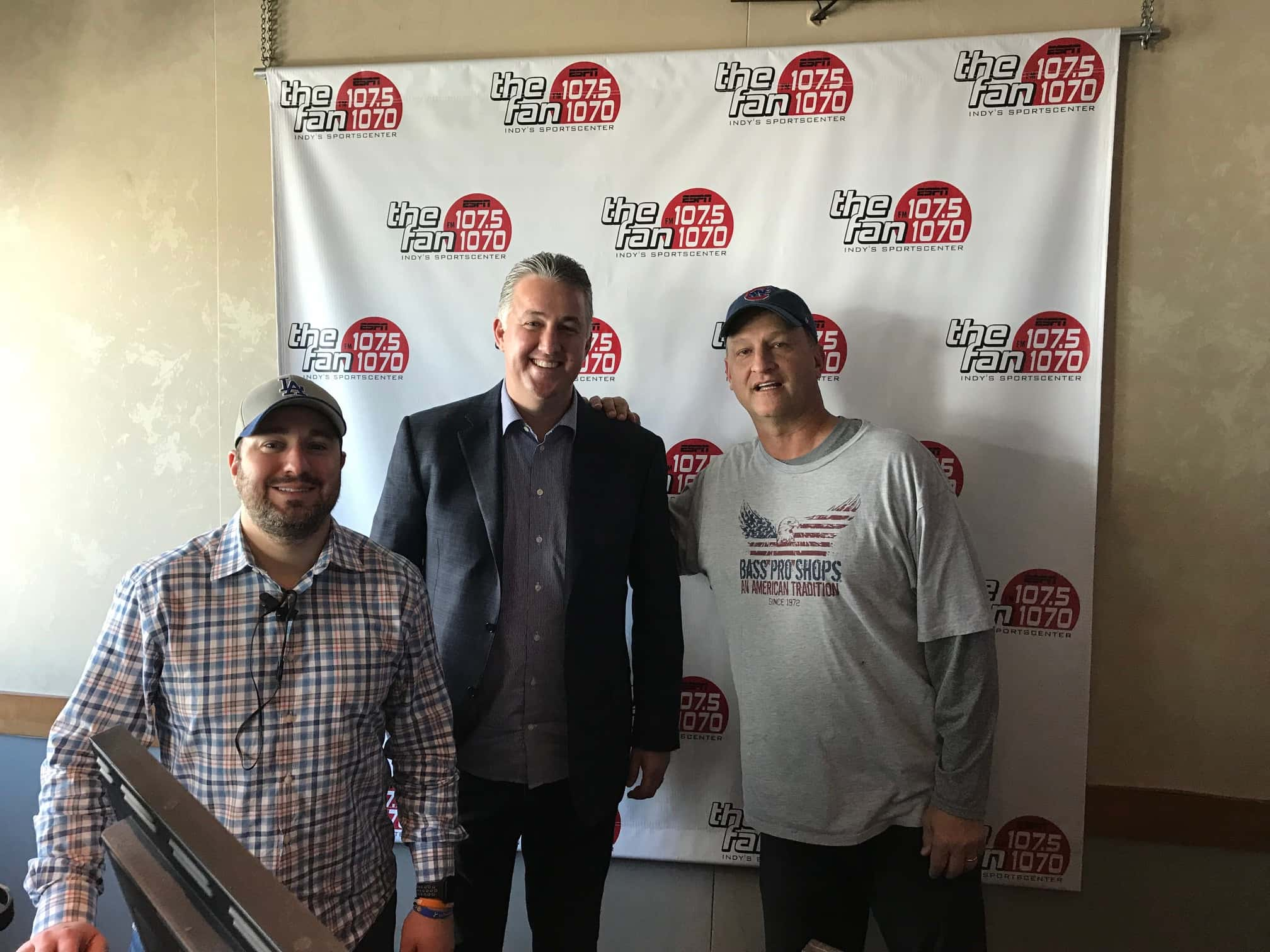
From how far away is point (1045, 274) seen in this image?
1.92 metres

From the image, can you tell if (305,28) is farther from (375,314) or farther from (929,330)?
(929,330)

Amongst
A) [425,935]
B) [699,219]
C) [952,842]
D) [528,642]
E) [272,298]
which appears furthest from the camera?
[272,298]

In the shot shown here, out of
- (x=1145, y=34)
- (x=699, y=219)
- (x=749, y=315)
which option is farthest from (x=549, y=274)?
(x=1145, y=34)

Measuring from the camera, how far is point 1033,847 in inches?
77.3

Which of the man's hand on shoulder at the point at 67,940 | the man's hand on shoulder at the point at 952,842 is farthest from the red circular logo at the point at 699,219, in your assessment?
the man's hand on shoulder at the point at 67,940

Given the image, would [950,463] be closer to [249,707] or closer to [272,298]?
[249,707]

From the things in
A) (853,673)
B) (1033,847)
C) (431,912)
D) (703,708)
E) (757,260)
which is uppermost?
(757,260)

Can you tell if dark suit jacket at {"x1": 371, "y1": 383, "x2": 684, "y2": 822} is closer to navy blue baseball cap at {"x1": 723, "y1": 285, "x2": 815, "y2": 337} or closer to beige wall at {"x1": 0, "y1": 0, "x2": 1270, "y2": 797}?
navy blue baseball cap at {"x1": 723, "y1": 285, "x2": 815, "y2": 337}

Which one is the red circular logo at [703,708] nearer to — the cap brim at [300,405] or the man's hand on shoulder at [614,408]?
the man's hand on shoulder at [614,408]

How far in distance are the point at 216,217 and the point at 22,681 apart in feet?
5.20

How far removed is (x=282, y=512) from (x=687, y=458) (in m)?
1.11

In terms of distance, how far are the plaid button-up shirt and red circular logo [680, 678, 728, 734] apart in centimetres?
90

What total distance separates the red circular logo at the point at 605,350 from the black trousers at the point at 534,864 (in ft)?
3.50

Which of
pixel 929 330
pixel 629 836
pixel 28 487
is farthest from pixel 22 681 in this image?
pixel 929 330
